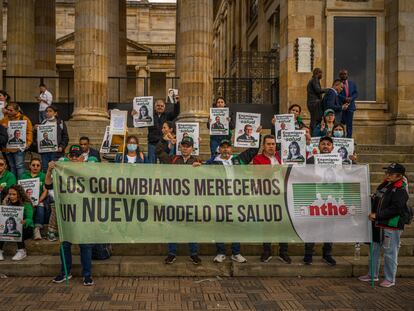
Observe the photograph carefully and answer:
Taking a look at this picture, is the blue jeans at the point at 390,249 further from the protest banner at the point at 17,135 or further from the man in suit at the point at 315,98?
the protest banner at the point at 17,135

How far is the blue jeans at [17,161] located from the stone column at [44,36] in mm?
15329

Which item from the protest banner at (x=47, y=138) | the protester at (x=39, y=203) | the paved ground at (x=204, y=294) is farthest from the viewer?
the protest banner at (x=47, y=138)

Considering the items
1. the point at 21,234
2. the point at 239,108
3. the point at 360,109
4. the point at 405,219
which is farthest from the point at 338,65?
the point at 21,234

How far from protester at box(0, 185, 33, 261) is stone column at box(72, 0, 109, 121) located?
890cm

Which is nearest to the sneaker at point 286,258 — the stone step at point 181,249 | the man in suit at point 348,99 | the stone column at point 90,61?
the stone step at point 181,249

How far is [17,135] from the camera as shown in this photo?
10742mm

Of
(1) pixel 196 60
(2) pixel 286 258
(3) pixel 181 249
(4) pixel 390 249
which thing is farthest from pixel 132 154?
(1) pixel 196 60

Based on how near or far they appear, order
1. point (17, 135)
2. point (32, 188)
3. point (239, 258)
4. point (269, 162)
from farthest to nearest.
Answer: point (17, 135), point (32, 188), point (269, 162), point (239, 258)

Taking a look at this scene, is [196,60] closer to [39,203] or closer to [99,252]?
[39,203]

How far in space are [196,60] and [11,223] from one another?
33.8ft

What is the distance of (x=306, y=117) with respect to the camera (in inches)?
696

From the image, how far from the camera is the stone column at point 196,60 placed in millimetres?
17328

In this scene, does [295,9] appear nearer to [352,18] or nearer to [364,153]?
[352,18]

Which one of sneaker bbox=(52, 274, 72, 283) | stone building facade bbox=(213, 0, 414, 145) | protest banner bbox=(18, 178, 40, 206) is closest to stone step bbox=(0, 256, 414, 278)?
sneaker bbox=(52, 274, 72, 283)
